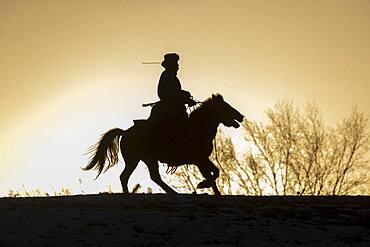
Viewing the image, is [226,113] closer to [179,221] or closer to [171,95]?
[171,95]

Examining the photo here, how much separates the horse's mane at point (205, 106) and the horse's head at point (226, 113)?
27mm

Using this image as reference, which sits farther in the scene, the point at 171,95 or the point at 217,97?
the point at 217,97

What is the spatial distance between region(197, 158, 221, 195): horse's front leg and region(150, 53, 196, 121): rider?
3.59 ft

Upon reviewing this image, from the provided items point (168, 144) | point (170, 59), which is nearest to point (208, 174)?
point (168, 144)

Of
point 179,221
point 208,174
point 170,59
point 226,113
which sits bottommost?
point 179,221

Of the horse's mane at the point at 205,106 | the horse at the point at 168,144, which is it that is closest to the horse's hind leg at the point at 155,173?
the horse at the point at 168,144

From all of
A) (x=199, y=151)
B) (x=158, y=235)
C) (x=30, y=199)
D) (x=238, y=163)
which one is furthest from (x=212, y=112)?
(x=238, y=163)

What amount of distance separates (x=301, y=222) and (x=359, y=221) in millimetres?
1251

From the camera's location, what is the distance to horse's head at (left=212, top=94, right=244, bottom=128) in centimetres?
1895

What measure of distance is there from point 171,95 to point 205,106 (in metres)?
0.84

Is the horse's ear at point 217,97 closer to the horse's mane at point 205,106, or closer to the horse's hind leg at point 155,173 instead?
the horse's mane at point 205,106

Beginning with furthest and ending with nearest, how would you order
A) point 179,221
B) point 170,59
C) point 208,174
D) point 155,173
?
point 170,59
point 155,173
point 208,174
point 179,221

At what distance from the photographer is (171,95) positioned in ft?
61.6

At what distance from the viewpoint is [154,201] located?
16.5m
